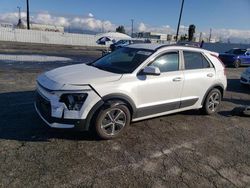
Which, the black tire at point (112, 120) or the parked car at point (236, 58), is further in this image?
the parked car at point (236, 58)

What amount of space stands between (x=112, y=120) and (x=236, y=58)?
17.5 m

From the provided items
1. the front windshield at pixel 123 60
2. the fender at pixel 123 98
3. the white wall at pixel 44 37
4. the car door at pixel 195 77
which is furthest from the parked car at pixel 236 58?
the white wall at pixel 44 37

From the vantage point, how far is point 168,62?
5266 millimetres

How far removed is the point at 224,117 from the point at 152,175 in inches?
140

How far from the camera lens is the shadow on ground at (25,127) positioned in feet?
14.6

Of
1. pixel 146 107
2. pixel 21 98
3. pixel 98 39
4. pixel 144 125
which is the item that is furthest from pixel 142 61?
pixel 98 39

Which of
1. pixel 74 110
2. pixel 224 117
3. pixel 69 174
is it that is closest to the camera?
pixel 69 174

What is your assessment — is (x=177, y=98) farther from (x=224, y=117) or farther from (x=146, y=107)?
(x=224, y=117)

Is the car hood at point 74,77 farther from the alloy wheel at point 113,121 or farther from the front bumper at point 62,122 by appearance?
the alloy wheel at point 113,121

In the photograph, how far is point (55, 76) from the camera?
4496mm

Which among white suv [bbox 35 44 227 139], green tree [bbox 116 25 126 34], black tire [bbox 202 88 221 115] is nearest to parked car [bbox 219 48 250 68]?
black tire [bbox 202 88 221 115]

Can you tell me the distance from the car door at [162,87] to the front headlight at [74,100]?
1111 mm

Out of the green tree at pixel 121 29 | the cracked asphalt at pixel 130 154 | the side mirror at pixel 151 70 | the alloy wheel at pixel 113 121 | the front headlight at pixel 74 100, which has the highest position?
the green tree at pixel 121 29

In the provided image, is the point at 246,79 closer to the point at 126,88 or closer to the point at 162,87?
the point at 162,87
